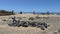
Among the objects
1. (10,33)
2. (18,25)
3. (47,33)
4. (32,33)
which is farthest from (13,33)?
(18,25)

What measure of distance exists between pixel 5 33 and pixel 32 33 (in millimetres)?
2342

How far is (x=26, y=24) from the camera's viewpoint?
2170 cm

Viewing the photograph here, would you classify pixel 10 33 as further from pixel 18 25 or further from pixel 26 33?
pixel 18 25

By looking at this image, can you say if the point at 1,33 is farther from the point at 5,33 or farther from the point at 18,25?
the point at 18,25

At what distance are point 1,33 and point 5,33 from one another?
0.34 m

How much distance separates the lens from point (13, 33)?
1595 centimetres

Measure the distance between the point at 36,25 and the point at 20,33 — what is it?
5.62 m

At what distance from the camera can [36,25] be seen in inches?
843

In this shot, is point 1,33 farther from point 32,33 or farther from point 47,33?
point 47,33

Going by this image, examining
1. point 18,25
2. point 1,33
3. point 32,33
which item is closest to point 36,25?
point 18,25

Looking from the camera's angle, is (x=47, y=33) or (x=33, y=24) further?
(x=33, y=24)

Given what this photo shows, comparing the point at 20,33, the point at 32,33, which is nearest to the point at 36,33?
the point at 32,33

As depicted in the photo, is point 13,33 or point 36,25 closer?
point 13,33

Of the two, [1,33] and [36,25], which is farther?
[36,25]
